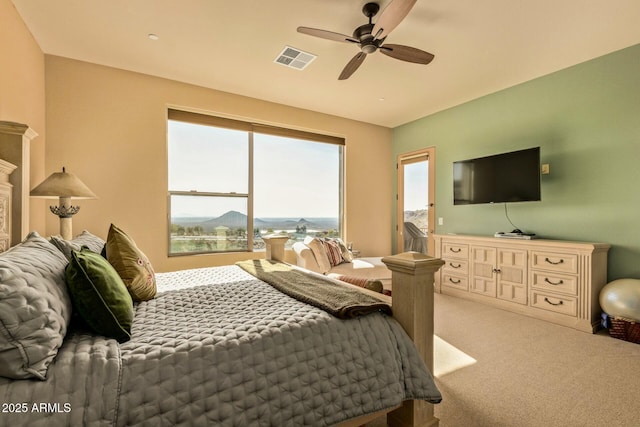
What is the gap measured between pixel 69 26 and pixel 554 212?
530 cm

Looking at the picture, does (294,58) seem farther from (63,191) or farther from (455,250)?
(455,250)

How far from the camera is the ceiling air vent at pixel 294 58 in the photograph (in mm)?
3062

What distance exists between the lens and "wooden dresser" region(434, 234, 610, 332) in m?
2.96

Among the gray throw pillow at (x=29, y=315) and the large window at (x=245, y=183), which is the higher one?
the large window at (x=245, y=183)

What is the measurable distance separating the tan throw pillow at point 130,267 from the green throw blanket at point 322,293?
2.31 ft

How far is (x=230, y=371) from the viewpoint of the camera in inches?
40.7

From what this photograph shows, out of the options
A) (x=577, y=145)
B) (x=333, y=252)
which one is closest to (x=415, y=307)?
(x=333, y=252)

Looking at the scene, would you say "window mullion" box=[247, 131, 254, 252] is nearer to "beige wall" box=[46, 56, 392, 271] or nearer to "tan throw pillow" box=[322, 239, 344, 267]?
"beige wall" box=[46, 56, 392, 271]

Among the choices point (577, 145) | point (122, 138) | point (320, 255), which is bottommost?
point (320, 255)

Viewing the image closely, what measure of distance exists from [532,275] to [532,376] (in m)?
1.60

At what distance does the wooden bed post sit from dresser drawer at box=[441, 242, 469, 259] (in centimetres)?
293

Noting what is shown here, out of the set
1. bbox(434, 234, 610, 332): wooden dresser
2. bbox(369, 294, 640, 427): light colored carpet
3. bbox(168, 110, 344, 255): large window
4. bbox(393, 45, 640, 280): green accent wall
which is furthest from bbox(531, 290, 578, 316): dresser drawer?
bbox(168, 110, 344, 255): large window

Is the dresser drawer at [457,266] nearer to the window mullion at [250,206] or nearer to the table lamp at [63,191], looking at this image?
the window mullion at [250,206]

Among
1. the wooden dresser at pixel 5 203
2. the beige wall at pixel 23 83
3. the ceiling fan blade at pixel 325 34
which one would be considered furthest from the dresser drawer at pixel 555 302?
the beige wall at pixel 23 83
